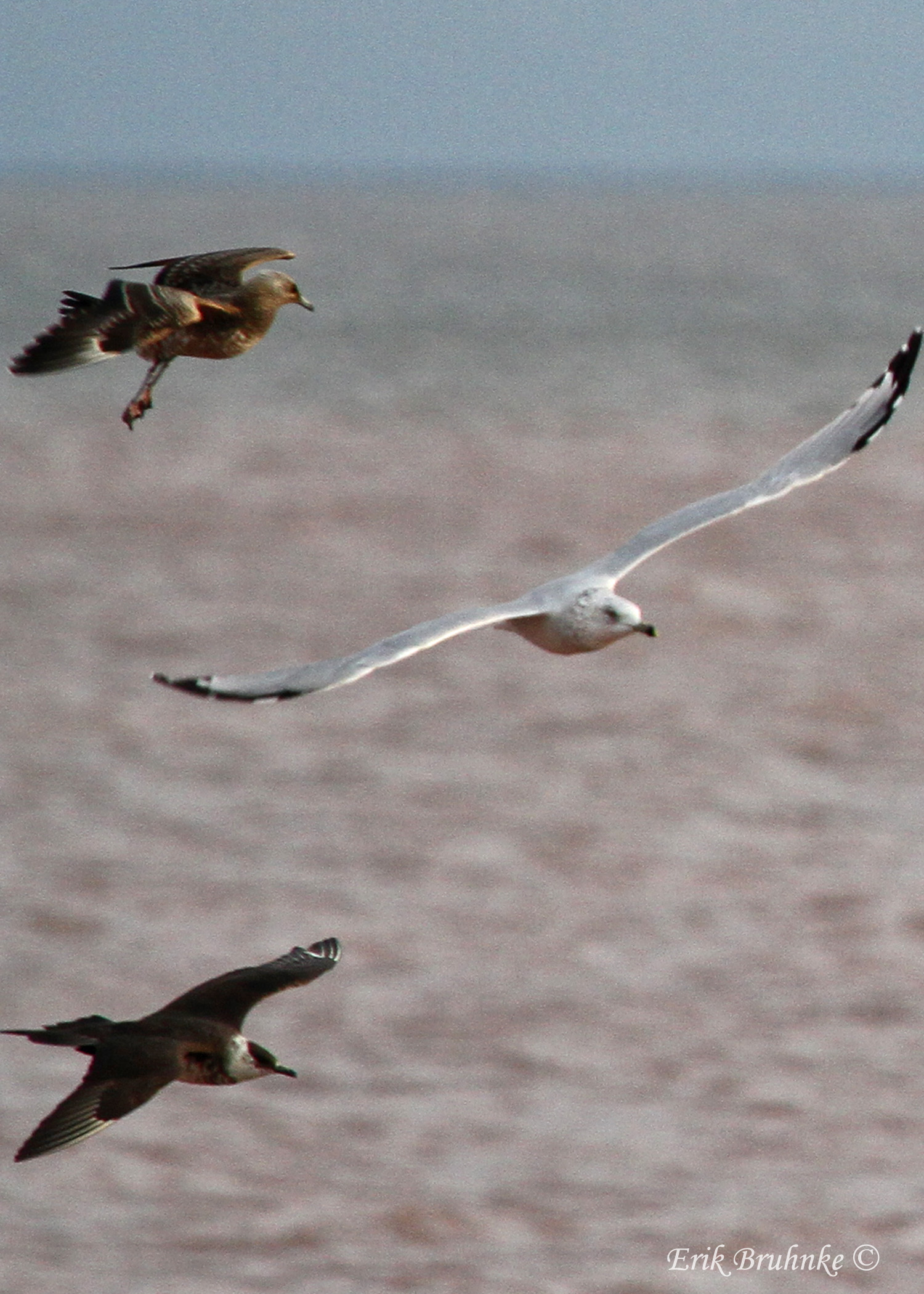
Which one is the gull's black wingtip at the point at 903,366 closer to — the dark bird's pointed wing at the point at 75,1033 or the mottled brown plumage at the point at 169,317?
the mottled brown plumage at the point at 169,317

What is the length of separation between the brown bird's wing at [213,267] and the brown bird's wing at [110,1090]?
0.79 m

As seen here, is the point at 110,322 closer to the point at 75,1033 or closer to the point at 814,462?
the point at 75,1033

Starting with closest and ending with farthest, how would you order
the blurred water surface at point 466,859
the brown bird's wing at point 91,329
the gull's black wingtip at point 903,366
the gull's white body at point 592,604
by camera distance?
the brown bird's wing at point 91,329 → the gull's white body at point 592,604 → the gull's black wingtip at point 903,366 → the blurred water surface at point 466,859

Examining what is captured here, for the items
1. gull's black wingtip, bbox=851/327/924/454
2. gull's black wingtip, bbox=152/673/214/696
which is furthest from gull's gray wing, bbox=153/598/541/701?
gull's black wingtip, bbox=851/327/924/454

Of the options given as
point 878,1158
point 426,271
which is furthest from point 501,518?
point 426,271

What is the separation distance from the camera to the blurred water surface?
1948 cm

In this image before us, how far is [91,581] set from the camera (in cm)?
4494

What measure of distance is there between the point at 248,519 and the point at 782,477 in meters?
47.8

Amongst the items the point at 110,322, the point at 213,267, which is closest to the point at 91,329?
the point at 110,322

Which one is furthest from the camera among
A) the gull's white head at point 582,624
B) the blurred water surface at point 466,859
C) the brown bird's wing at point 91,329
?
the blurred water surface at point 466,859

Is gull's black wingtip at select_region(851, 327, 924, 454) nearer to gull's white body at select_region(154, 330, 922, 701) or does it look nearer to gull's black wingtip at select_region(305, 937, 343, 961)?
gull's white body at select_region(154, 330, 922, 701)

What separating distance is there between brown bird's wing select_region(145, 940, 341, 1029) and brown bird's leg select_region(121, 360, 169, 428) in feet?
2.04

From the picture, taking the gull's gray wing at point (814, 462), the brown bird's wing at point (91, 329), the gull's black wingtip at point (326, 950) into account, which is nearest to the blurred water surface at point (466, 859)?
the gull's gray wing at point (814, 462)

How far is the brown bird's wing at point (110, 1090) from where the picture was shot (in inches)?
86.6
